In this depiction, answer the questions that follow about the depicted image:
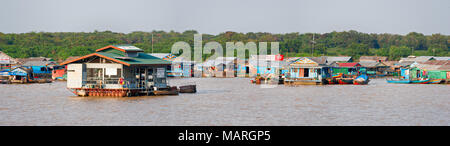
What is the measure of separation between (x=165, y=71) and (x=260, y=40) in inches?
3623

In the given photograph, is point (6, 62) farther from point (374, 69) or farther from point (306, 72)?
point (374, 69)

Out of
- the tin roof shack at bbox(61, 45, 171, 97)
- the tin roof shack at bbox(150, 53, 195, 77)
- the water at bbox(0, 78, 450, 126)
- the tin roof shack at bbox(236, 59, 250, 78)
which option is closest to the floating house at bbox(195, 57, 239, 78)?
the tin roof shack at bbox(236, 59, 250, 78)

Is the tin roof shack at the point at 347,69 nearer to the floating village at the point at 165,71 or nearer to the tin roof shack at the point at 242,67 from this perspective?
the floating village at the point at 165,71

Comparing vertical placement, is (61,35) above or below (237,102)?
above

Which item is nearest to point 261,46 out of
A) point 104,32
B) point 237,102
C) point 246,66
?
point 246,66

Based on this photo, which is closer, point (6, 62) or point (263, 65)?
point (6, 62)

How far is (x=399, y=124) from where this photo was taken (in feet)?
87.1

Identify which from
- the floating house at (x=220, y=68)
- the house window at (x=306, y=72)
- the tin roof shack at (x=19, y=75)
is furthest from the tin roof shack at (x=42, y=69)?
the house window at (x=306, y=72)

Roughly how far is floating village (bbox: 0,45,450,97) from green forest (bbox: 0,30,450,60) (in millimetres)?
15271

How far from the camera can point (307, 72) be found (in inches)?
2338

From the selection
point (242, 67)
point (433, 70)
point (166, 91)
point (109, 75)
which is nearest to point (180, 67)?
point (242, 67)

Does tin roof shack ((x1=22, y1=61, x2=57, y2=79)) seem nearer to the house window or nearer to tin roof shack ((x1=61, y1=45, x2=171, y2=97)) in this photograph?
the house window
